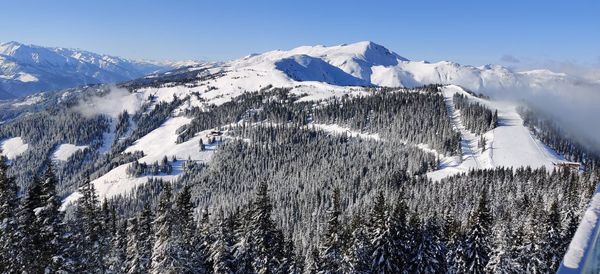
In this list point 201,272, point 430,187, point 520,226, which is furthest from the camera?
point 430,187

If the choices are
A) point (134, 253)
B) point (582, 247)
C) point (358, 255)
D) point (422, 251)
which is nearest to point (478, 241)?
point (422, 251)

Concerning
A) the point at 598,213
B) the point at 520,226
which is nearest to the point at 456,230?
the point at 520,226

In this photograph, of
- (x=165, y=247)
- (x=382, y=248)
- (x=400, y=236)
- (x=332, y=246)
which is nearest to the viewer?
(x=165, y=247)

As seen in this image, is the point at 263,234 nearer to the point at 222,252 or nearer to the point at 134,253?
the point at 222,252

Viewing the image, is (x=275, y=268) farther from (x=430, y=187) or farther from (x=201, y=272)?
(x=430, y=187)

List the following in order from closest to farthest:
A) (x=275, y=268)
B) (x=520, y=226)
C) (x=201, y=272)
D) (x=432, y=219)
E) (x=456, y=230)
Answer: (x=201, y=272) → (x=275, y=268) → (x=432, y=219) → (x=456, y=230) → (x=520, y=226)

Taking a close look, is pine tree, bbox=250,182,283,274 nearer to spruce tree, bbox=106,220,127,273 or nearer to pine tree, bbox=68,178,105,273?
pine tree, bbox=68,178,105,273

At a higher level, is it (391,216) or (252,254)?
Answer: (391,216)

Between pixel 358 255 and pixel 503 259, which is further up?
pixel 358 255
